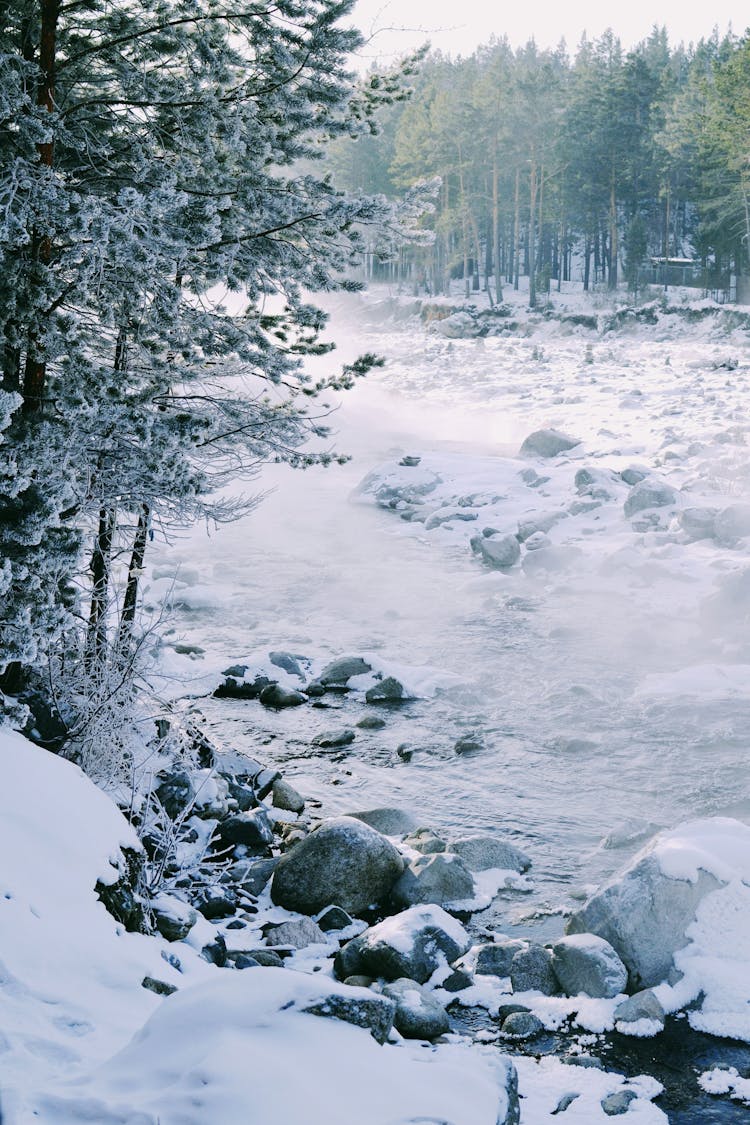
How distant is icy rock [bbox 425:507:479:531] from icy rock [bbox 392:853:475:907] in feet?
39.0

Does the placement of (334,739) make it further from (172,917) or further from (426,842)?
(172,917)

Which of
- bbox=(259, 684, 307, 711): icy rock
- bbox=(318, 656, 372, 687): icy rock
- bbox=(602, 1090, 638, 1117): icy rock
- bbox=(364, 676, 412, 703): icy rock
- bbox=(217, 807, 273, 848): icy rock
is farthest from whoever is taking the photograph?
bbox=(318, 656, 372, 687): icy rock

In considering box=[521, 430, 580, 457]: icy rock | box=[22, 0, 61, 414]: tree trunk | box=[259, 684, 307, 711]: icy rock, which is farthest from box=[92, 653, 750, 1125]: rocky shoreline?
box=[521, 430, 580, 457]: icy rock

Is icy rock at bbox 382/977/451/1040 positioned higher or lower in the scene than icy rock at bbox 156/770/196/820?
lower

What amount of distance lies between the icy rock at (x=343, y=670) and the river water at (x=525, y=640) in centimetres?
38

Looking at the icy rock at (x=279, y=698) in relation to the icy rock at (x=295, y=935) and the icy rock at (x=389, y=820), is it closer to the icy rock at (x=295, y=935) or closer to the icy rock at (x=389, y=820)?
the icy rock at (x=389, y=820)

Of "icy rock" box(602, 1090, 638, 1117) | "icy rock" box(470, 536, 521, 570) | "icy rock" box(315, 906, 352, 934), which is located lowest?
"icy rock" box(315, 906, 352, 934)

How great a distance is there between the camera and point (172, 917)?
572 cm

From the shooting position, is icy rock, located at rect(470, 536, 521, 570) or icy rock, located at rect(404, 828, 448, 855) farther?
icy rock, located at rect(470, 536, 521, 570)

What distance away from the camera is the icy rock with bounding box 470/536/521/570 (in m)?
15.9

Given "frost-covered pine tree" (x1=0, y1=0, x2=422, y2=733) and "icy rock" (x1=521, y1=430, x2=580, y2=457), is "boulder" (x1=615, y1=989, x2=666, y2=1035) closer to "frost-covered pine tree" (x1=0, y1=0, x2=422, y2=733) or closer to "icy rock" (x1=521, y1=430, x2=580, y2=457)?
"frost-covered pine tree" (x1=0, y1=0, x2=422, y2=733)

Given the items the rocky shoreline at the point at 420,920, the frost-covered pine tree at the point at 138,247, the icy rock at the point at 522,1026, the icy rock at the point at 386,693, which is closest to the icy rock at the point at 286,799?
the rocky shoreline at the point at 420,920

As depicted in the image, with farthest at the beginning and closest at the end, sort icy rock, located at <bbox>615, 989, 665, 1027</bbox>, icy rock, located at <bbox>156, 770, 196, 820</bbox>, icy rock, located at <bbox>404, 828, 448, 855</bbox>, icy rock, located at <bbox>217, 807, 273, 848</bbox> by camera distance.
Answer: icy rock, located at <bbox>217, 807, 273, 848</bbox>
icy rock, located at <bbox>404, 828, 448, 855</bbox>
icy rock, located at <bbox>156, 770, 196, 820</bbox>
icy rock, located at <bbox>615, 989, 665, 1027</bbox>

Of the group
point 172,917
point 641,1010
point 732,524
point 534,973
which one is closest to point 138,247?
point 172,917
